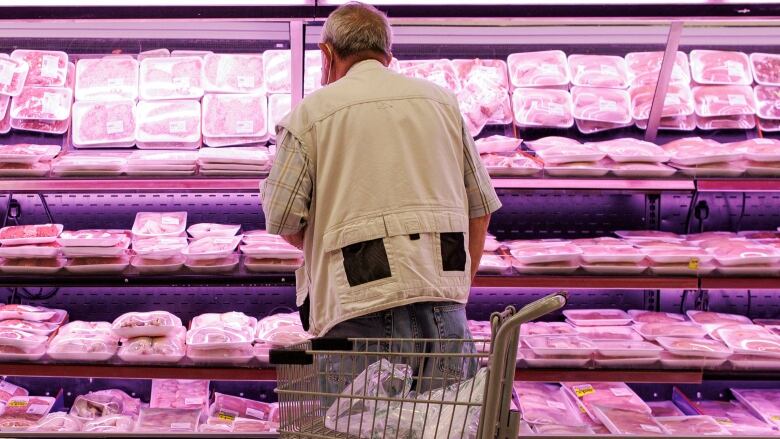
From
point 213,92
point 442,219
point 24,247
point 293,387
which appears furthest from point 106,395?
point 293,387

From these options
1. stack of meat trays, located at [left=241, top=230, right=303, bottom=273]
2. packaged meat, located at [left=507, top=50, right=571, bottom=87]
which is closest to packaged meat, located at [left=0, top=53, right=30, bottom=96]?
stack of meat trays, located at [left=241, top=230, right=303, bottom=273]

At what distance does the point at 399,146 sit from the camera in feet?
7.84

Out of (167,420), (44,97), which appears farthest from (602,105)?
(44,97)

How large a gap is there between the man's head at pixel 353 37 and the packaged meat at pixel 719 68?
2.02 m

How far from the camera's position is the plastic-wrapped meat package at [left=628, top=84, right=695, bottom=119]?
3.88m

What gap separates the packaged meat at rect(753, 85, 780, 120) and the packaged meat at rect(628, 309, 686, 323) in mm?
998

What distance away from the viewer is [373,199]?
236cm

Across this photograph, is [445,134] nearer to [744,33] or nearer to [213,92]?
[213,92]

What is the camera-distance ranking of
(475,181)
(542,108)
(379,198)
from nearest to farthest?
(379,198)
(475,181)
(542,108)

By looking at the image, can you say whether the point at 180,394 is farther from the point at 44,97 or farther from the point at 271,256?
the point at 44,97

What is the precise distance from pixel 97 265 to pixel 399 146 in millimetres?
1609

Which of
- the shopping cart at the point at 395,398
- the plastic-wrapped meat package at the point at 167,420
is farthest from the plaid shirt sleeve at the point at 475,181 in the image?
the plastic-wrapped meat package at the point at 167,420

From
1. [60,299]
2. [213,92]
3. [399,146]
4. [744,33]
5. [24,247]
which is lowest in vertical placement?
[60,299]

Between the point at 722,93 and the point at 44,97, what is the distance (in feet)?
9.98
